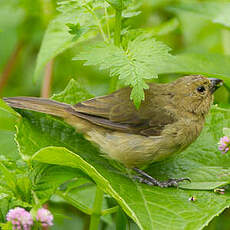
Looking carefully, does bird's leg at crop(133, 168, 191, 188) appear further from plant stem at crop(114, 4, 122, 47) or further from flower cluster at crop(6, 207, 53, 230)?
flower cluster at crop(6, 207, 53, 230)

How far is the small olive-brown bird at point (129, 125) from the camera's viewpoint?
3631 mm

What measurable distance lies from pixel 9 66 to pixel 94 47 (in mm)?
2924

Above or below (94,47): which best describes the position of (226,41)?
above

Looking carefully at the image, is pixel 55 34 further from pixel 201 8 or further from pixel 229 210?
pixel 229 210

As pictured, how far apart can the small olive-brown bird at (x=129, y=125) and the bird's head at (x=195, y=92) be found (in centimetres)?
14

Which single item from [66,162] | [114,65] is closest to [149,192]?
[66,162]

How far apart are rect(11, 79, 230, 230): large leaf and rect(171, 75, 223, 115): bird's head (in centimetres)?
18

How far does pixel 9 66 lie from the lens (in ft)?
18.8

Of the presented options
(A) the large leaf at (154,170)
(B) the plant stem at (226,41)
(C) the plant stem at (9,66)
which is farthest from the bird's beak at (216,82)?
(C) the plant stem at (9,66)

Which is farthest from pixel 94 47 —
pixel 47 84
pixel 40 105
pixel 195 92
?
pixel 47 84

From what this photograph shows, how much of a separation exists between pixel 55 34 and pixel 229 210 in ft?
7.96

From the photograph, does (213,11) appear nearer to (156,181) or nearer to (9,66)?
(156,181)

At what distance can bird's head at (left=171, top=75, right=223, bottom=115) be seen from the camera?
158 inches

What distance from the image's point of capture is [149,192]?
3227 mm
